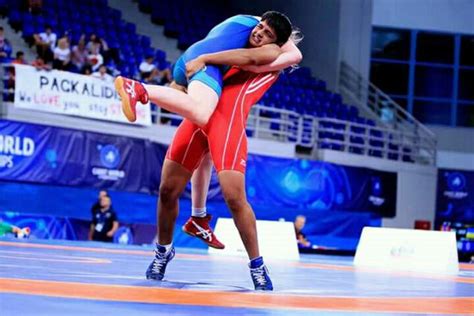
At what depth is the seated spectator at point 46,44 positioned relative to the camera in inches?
626

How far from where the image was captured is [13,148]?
45.8ft

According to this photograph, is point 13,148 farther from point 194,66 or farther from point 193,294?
point 193,294

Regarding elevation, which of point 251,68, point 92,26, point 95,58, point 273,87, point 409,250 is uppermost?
point 92,26

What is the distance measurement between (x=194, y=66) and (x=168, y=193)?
684 millimetres

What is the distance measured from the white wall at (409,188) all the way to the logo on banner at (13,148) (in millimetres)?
7826

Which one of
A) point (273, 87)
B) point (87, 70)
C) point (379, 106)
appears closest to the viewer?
point (87, 70)

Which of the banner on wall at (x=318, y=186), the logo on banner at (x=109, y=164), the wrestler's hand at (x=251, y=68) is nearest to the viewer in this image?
the wrestler's hand at (x=251, y=68)

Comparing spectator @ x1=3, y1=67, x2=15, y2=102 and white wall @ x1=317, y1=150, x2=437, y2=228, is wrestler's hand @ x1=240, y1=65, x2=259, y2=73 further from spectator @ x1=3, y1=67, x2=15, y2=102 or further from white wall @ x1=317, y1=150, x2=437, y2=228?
white wall @ x1=317, y1=150, x2=437, y2=228

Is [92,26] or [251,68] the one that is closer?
[251,68]

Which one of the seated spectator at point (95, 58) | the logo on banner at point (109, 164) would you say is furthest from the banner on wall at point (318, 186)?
the seated spectator at point (95, 58)

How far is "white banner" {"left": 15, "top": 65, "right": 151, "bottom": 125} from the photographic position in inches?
563

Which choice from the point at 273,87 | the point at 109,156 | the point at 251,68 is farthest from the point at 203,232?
the point at 273,87

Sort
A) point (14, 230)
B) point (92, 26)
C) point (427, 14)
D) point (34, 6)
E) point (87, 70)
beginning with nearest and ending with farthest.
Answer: point (14, 230) < point (87, 70) < point (34, 6) < point (92, 26) < point (427, 14)

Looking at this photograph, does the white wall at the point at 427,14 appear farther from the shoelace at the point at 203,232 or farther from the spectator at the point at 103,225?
the shoelace at the point at 203,232
